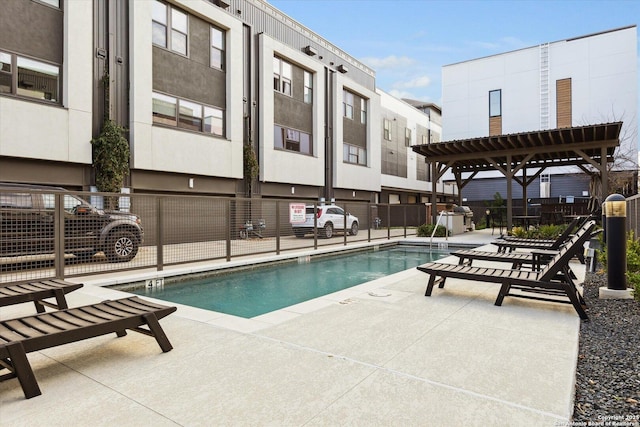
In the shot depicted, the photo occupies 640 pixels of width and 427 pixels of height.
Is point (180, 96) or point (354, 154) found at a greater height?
point (180, 96)

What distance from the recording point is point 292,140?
19.3 m

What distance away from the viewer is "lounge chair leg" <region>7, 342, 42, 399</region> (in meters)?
2.38

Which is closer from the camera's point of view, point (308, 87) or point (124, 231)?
point (124, 231)

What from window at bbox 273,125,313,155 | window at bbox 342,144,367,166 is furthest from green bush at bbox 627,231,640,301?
window at bbox 342,144,367,166

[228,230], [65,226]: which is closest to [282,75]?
[228,230]

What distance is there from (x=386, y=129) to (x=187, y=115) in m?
18.6

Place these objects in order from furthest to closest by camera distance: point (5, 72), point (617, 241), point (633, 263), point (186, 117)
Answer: point (186, 117), point (5, 72), point (633, 263), point (617, 241)

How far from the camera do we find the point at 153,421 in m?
2.16

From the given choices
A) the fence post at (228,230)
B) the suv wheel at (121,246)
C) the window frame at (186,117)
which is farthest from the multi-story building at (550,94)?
the suv wheel at (121,246)

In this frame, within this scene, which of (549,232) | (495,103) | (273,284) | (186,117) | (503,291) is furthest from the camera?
(495,103)

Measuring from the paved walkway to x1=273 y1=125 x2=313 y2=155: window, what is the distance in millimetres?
14824

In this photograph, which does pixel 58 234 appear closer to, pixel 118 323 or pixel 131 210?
pixel 131 210

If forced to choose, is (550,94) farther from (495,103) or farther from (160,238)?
(160,238)

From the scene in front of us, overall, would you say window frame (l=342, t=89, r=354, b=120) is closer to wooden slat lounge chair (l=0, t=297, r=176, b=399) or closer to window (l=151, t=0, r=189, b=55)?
window (l=151, t=0, r=189, b=55)
